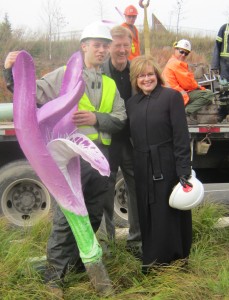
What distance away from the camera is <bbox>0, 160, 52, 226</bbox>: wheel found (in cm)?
478

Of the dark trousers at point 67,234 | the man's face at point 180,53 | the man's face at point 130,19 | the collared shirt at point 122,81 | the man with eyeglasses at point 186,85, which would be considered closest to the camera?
the dark trousers at point 67,234

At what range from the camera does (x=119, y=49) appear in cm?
356

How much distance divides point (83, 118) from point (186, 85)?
299 cm

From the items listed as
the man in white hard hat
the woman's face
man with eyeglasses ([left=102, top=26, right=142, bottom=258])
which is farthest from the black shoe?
the woman's face

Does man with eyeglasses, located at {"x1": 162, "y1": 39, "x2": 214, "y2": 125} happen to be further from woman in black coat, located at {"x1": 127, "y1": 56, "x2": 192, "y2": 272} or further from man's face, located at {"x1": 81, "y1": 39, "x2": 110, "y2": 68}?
man's face, located at {"x1": 81, "y1": 39, "x2": 110, "y2": 68}

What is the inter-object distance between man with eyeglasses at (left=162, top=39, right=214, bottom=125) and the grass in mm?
1909

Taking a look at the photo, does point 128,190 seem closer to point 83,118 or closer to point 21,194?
point 83,118

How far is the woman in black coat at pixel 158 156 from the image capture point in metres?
3.25

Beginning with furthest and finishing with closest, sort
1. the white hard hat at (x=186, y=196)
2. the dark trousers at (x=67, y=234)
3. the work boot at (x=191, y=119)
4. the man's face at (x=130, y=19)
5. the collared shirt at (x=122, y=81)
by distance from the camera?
the man's face at (x=130, y=19) → the work boot at (x=191, y=119) → the collared shirt at (x=122, y=81) → the white hard hat at (x=186, y=196) → the dark trousers at (x=67, y=234)

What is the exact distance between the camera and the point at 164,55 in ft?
62.3

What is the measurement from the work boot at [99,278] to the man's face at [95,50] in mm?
1359

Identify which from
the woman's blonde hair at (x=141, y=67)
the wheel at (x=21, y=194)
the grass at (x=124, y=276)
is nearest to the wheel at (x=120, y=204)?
the wheel at (x=21, y=194)

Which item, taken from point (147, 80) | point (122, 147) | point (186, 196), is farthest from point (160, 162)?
point (147, 80)

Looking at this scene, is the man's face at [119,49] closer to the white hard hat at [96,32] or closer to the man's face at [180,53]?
the white hard hat at [96,32]
